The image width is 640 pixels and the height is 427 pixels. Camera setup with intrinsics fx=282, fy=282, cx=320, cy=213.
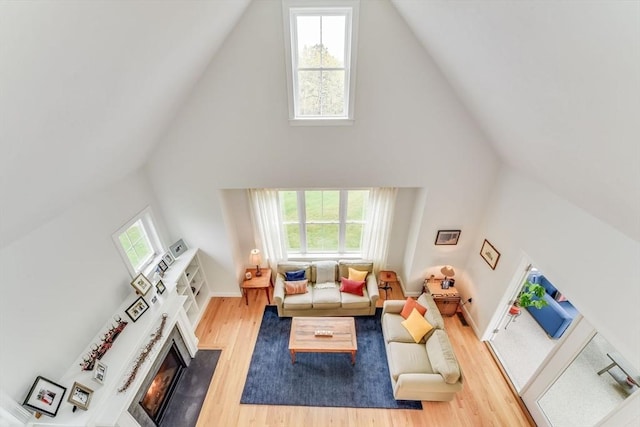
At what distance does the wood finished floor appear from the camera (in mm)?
3803

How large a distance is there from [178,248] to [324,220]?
2.70 meters

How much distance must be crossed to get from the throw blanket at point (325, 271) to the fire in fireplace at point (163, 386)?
104 inches

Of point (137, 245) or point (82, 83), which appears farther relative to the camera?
point (137, 245)

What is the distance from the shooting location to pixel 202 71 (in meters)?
3.48

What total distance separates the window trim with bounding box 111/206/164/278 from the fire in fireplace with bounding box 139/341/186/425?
1262 mm

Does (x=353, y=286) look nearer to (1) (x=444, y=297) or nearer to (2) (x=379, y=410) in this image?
(1) (x=444, y=297)

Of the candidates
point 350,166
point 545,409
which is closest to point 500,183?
point 350,166

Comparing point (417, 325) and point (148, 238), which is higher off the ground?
point (148, 238)

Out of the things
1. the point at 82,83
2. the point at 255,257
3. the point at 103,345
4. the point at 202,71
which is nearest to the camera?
the point at 82,83

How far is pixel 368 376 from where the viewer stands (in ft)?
14.2

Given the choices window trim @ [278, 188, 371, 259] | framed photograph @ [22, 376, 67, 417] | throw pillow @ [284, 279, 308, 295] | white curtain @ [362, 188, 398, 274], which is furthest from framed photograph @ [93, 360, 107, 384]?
white curtain @ [362, 188, 398, 274]

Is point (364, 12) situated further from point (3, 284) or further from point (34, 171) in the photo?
point (3, 284)

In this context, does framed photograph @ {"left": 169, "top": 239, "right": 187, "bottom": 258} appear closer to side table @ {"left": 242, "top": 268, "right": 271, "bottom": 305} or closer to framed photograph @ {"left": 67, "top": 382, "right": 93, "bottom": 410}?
side table @ {"left": 242, "top": 268, "right": 271, "bottom": 305}

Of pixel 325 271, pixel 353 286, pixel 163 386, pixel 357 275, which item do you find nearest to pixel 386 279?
pixel 357 275
